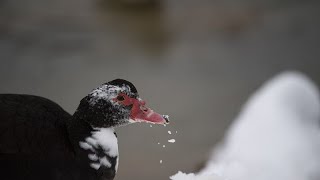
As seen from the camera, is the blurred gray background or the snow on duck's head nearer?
the snow on duck's head

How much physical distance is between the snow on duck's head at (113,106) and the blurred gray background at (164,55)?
63cm

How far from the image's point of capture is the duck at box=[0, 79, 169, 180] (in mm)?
1200

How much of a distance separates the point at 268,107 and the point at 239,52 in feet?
3.12

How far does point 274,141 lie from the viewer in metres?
1.73

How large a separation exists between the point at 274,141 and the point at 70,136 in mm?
718

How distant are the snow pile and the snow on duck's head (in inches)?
10.8

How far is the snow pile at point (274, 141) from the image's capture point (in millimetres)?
1555

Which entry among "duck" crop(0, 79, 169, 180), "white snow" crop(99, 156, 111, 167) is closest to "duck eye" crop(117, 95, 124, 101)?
"duck" crop(0, 79, 169, 180)

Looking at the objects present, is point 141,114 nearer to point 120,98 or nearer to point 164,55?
point 120,98

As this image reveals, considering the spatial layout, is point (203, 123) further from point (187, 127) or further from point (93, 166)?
point (93, 166)

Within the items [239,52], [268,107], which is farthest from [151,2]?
[268,107]

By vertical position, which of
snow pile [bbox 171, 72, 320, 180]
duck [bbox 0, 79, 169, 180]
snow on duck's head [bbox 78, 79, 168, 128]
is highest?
snow pile [bbox 171, 72, 320, 180]

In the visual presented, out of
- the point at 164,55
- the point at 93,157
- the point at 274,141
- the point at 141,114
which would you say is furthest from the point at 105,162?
the point at 164,55

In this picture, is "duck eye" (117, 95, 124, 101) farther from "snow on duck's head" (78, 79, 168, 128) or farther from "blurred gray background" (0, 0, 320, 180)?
"blurred gray background" (0, 0, 320, 180)
